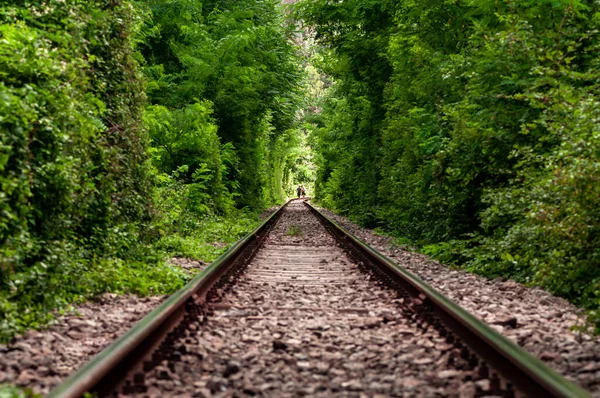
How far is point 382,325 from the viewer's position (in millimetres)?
5113

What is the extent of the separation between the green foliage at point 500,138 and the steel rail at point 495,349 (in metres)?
1.61

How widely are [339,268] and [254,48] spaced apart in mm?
13517

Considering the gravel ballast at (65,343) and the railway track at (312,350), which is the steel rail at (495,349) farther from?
the gravel ballast at (65,343)

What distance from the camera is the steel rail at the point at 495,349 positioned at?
2920 mm

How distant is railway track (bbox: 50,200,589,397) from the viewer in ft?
11.0

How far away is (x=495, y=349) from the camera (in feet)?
12.1

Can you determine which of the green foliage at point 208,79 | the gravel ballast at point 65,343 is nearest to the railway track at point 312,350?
the gravel ballast at point 65,343

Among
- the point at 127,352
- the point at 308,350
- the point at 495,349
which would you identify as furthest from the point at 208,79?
the point at 495,349

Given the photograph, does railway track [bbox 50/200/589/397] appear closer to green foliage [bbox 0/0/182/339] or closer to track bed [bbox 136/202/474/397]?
track bed [bbox 136/202/474/397]

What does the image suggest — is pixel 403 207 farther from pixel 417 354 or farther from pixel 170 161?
pixel 417 354

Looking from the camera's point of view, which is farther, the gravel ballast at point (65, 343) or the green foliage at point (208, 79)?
the green foliage at point (208, 79)

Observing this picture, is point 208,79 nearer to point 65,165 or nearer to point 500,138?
point 500,138

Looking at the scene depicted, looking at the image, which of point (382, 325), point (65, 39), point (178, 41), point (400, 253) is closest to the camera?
point (382, 325)

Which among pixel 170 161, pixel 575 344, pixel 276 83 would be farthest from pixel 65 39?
pixel 276 83
